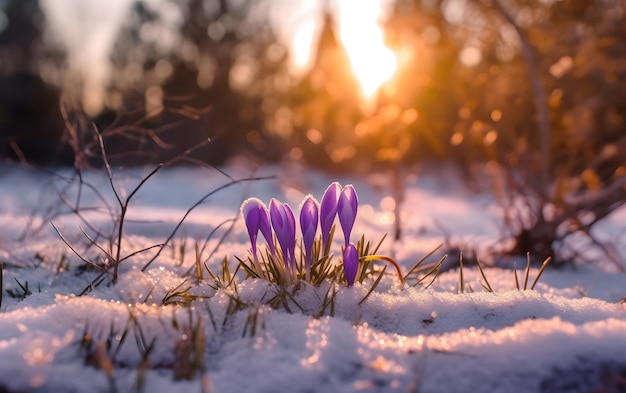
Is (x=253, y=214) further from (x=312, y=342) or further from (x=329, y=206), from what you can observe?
(x=312, y=342)

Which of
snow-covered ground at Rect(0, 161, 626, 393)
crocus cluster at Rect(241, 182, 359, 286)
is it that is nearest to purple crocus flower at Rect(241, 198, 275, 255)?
crocus cluster at Rect(241, 182, 359, 286)

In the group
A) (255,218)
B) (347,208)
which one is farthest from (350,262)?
(255,218)

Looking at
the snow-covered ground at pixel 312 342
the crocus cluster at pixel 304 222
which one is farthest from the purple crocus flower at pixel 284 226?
the snow-covered ground at pixel 312 342

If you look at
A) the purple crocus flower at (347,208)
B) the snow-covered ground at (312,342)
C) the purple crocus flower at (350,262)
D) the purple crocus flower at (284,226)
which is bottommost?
the snow-covered ground at (312,342)

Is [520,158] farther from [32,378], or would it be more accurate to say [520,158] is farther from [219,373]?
[32,378]

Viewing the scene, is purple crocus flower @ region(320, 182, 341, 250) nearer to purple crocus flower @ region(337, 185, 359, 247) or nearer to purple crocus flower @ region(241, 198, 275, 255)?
purple crocus flower @ region(337, 185, 359, 247)

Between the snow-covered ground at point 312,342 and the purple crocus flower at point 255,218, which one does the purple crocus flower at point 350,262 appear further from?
the purple crocus flower at point 255,218

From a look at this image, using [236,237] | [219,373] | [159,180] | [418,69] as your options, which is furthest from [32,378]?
[159,180]

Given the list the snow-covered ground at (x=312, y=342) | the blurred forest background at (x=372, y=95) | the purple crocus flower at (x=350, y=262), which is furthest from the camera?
the blurred forest background at (x=372, y=95)
